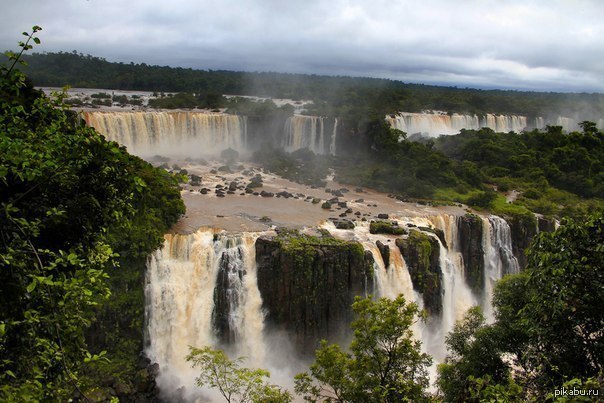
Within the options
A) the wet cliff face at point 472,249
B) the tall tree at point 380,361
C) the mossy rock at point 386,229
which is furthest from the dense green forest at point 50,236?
the wet cliff face at point 472,249

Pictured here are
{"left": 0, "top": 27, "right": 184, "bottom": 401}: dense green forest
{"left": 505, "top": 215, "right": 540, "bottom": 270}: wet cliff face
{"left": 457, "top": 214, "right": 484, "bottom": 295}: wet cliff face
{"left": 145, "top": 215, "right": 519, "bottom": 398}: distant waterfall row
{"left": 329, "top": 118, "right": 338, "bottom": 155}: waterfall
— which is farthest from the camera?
{"left": 329, "top": 118, "right": 338, "bottom": 155}: waterfall

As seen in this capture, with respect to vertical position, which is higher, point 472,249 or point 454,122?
point 454,122

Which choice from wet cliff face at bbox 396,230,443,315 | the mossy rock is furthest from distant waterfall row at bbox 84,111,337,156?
wet cliff face at bbox 396,230,443,315

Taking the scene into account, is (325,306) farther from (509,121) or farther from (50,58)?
(50,58)

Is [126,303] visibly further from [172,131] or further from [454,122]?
[454,122]

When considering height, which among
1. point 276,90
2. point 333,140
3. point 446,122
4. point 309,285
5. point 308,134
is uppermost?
point 276,90

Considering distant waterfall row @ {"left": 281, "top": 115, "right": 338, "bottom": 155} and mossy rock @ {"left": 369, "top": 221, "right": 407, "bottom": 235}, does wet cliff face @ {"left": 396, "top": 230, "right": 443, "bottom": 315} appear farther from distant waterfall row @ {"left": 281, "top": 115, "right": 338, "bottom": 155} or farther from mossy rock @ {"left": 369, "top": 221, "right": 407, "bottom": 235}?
distant waterfall row @ {"left": 281, "top": 115, "right": 338, "bottom": 155}

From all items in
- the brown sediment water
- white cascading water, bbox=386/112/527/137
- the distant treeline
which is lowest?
the brown sediment water

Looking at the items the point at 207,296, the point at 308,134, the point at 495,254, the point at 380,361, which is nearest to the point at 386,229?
the point at 495,254

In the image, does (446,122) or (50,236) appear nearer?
(50,236)
